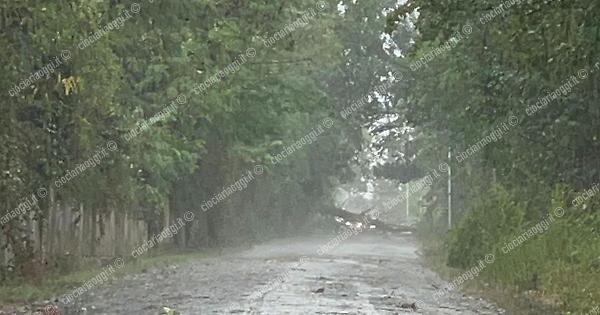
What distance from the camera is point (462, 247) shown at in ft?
76.7

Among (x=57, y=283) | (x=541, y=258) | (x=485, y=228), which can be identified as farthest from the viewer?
(x=485, y=228)

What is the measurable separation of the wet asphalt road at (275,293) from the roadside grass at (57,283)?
0.62 m

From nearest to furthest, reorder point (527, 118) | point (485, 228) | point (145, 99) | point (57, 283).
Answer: point (57, 283) < point (527, 118) < point (485, 228) < point (145, 99)

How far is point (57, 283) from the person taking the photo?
18609mm

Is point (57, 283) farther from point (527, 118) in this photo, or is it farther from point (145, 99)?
point (145, 99)

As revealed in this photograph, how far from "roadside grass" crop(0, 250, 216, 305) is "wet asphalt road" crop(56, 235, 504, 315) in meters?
0.62

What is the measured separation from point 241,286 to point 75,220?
6.46m

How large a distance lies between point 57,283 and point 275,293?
14.6 ft

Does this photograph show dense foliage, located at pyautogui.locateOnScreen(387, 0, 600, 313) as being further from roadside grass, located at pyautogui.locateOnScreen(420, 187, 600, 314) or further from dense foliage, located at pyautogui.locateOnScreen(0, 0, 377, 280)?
dense foliage, located at pyautogui.locateOnScreen(0, 0, 377, 280)

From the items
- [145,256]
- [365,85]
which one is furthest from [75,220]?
[365,85]

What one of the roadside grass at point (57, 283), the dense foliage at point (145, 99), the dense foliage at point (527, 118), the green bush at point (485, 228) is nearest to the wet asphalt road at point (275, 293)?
the roadside grass at point (57, 283)

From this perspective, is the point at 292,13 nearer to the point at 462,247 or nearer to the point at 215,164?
the point at 462,247

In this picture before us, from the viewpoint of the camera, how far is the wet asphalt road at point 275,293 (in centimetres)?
1424

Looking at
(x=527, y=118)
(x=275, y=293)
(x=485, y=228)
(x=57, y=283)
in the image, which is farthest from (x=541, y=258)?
(x=57, y=283)
